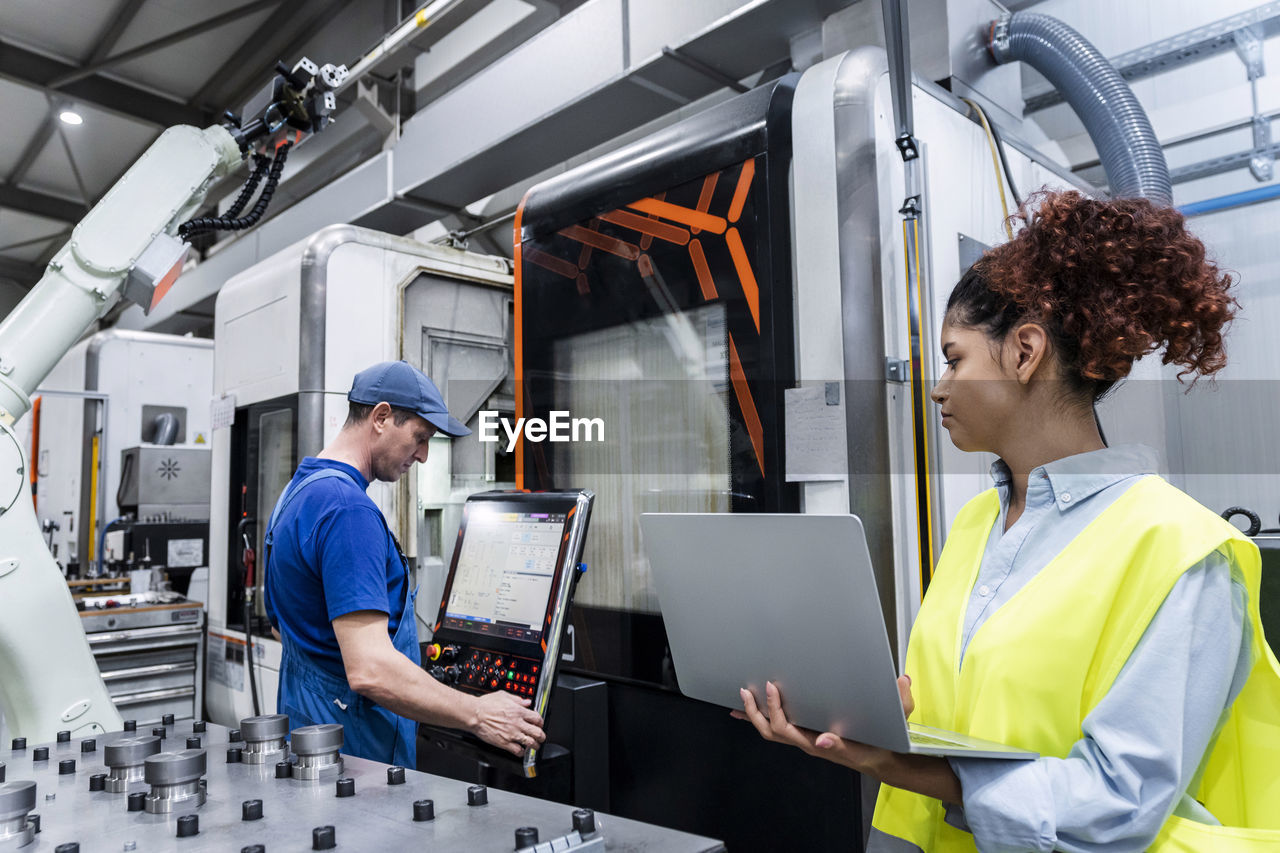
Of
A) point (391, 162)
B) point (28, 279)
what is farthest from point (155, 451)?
point (28, 279)

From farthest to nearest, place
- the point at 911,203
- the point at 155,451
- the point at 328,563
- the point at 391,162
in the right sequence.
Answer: the point at 155,451, the point at 391,162, the point at 911,203, the point at 328,563

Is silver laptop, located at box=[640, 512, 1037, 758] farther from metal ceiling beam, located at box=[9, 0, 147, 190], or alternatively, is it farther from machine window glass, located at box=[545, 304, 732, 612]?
metal ceiling beam, located at box=[9, 0, 147, 190]

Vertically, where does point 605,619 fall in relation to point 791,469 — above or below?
below

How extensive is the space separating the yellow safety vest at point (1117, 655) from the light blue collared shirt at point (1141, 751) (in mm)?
22

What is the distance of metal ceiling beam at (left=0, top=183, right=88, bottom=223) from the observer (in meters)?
7.06

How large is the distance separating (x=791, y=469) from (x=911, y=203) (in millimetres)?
597

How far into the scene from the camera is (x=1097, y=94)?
231cm

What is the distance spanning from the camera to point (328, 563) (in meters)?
1.68

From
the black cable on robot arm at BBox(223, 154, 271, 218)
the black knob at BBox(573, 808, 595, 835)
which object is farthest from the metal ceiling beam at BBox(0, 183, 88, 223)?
the black knob at BBox(573, 808, 595, 835)

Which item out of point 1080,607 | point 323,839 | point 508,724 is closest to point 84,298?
point 508,724

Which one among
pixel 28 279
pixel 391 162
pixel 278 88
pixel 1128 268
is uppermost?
pixel 28 279

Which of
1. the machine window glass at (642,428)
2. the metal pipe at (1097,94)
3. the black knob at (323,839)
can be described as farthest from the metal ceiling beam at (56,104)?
the black knob at (323,839)

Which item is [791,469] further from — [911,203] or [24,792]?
[24,792]

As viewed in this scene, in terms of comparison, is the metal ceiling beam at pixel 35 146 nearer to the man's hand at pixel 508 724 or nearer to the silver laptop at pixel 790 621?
the man's hand at pixel 508 724
